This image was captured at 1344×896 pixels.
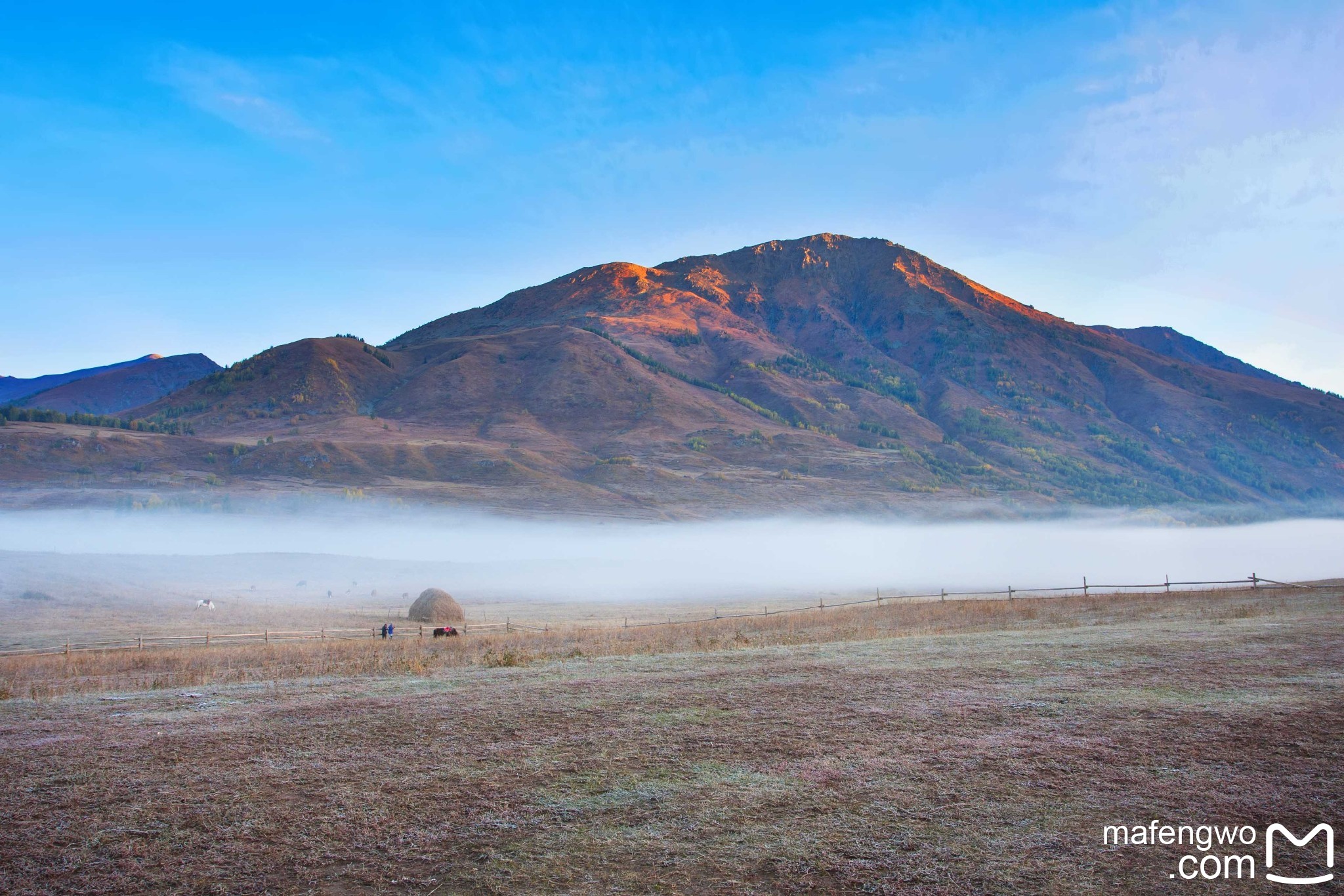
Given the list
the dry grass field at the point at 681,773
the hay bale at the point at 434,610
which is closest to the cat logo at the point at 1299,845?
the dry grass field at the point at 681,773

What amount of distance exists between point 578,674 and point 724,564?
96.6 metres

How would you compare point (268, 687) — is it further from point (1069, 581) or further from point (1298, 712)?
point (1069, 581)

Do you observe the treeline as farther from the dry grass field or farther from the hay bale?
the dry grass field

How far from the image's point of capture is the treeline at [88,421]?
160 meters

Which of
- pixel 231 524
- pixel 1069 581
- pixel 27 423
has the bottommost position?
pixel 1069 581

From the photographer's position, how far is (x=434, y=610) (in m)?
53.2

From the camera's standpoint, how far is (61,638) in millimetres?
44344

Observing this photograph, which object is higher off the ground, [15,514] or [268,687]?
[15,514]

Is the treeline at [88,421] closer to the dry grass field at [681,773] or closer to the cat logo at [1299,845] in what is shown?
the dry grass field at [681,773]

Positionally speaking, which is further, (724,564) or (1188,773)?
(724,564)

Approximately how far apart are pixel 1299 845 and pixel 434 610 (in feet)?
165

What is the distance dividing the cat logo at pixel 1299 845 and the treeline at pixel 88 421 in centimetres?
18800

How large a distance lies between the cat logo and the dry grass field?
23 centimetres

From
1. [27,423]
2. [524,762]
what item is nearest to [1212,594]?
[524,762]
